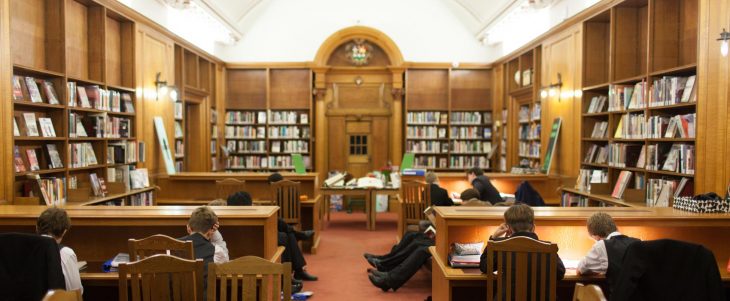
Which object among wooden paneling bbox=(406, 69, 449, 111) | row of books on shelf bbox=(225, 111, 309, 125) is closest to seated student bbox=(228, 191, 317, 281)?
row of books on shelf bbox=(225, 111, 309, 125)

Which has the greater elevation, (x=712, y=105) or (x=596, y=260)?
(x=712, y=105)

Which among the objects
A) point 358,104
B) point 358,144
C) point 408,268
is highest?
point 358,104

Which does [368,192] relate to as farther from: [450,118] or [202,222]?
[202,222]

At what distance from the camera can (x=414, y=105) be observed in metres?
11.9

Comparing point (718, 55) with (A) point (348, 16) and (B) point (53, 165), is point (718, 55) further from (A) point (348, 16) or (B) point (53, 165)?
(A) point (348, 16)

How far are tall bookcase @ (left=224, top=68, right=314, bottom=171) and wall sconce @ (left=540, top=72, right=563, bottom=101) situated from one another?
497cm

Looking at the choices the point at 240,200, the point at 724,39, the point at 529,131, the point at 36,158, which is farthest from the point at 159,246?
the point at 529,131

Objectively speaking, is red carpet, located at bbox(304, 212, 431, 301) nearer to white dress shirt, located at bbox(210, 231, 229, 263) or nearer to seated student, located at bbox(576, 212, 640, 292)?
white dress shirt, located at bbox(210, 231, 229, 263)

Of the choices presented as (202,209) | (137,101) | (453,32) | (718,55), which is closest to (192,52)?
(137,101)

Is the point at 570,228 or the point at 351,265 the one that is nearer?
the point at 570,228

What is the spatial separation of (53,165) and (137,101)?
1.92 meters

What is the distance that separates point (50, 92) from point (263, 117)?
6.29 m

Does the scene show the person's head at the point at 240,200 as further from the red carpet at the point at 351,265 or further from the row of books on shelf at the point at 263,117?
the row of books on shelf at the point at 263,117

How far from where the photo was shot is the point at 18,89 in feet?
17.1
